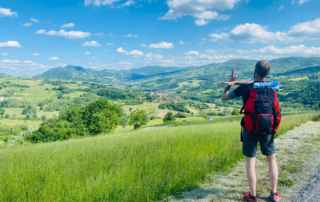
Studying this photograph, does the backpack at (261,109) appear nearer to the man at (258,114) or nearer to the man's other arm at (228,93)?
the man at (258,114)

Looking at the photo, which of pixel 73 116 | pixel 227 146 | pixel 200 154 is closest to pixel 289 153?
pixel 227 146

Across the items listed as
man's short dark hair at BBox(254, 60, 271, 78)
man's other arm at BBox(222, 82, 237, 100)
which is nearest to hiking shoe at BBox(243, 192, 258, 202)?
man's other arm at BBox(222, 82, 237, 100)

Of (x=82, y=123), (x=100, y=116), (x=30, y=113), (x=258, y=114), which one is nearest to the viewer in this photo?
(x=258, y=114)

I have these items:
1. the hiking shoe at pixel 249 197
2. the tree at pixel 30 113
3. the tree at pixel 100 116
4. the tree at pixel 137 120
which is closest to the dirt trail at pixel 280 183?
the hiking shoe at pixel 249 197

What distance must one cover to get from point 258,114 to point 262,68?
69cm

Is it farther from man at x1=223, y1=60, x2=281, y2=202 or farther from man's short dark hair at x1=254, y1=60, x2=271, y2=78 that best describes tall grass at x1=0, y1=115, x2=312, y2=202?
man's short dark hair at x1=254, y1=60, x2=271, y2=78

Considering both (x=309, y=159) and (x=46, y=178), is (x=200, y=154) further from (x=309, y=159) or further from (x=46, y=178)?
(x=46, y=178)

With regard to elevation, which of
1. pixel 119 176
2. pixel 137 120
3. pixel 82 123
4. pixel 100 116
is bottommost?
pixel 137 120

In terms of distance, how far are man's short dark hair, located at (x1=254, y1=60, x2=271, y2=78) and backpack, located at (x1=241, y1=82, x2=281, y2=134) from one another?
5.8 inches

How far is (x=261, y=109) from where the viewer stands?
12.4 ft

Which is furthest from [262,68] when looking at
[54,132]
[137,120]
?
[137,120]

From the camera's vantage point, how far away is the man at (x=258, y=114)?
380 centimetres

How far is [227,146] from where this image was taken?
737cm

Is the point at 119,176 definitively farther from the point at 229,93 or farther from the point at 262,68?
the point at 262,68
